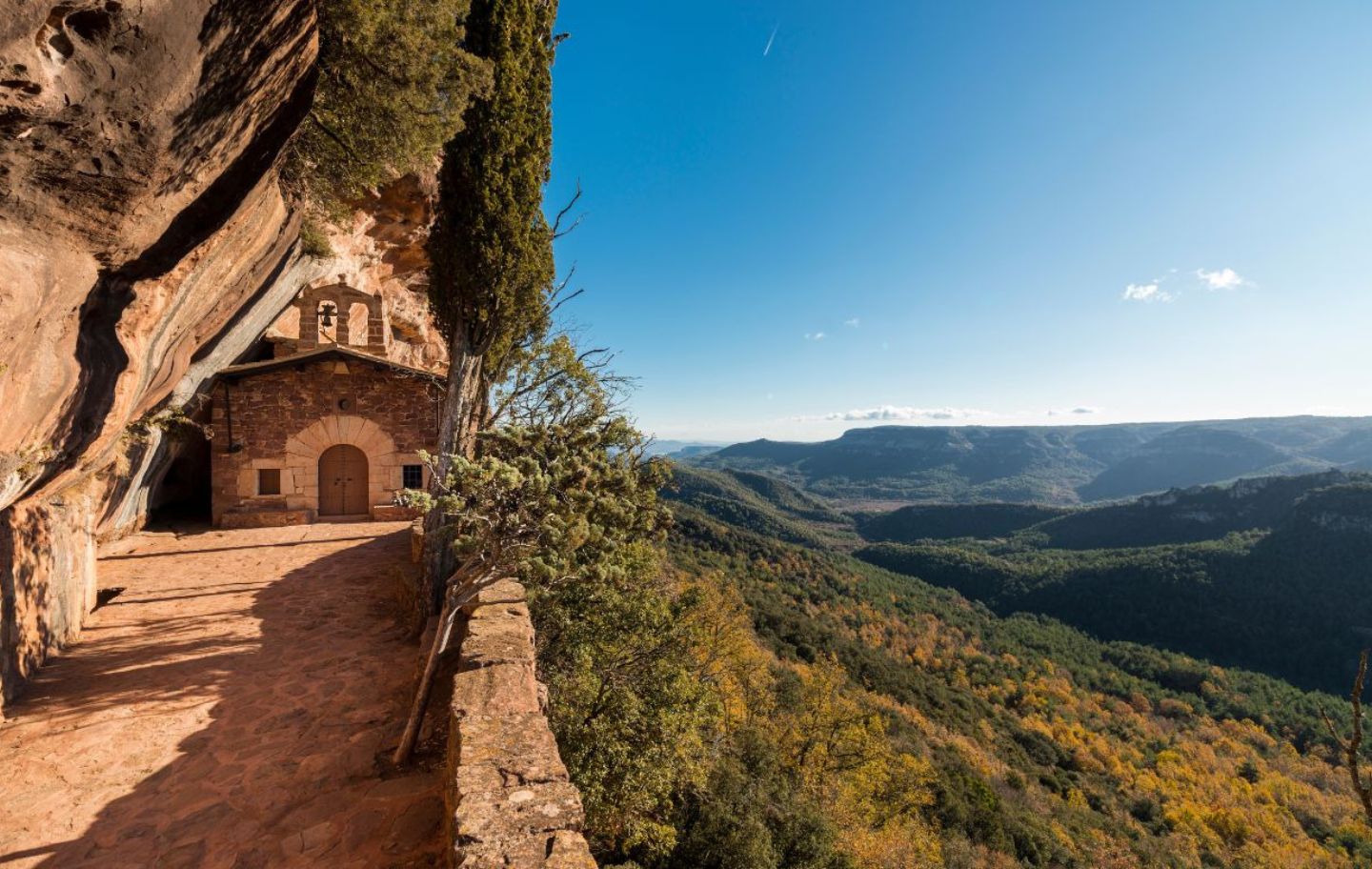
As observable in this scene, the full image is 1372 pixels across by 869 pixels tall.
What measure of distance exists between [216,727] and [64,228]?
4.01 m

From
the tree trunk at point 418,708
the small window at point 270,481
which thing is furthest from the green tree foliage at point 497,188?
the small window at point 270,481

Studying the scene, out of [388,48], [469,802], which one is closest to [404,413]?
[388,48]

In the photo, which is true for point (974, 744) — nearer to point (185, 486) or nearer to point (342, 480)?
point (342, 480)

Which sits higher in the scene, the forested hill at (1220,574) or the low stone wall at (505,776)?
the low stone wall at (505,776)

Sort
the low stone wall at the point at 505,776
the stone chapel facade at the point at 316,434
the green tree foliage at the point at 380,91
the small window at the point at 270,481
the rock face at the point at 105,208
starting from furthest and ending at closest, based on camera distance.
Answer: the small window at the point at 270,481 < the stone chapel facade at the point at 316,434 < the green tree foliage at the point at 380,91 < the rock face at the point at 105,208 < the low stone wall at the point at 505,776

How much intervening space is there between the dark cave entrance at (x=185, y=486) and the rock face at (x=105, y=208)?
23.3 ft

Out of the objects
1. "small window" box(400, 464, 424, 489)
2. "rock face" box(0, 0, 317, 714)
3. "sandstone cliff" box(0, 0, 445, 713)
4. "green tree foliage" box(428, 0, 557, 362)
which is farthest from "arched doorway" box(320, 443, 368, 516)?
"green tree foliage" box(428, 0, 557, 362)

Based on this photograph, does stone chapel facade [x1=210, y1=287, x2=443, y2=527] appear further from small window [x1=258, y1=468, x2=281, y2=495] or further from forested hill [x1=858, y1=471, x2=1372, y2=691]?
forested hill [x1=858, y1=471, x2=1372, y2=691]

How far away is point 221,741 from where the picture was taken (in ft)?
14.1

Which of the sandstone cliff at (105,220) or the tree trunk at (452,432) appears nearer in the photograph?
the sandstone cliff at (105,220)

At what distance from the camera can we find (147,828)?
11.2ft

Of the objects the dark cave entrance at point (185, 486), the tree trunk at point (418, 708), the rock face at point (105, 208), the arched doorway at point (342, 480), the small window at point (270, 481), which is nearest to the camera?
the rock face at point (105, 208)

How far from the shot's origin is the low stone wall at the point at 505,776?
8.14 feet

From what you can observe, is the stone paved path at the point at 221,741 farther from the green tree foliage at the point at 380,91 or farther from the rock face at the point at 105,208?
the green tree foliage at the point at 380,91
